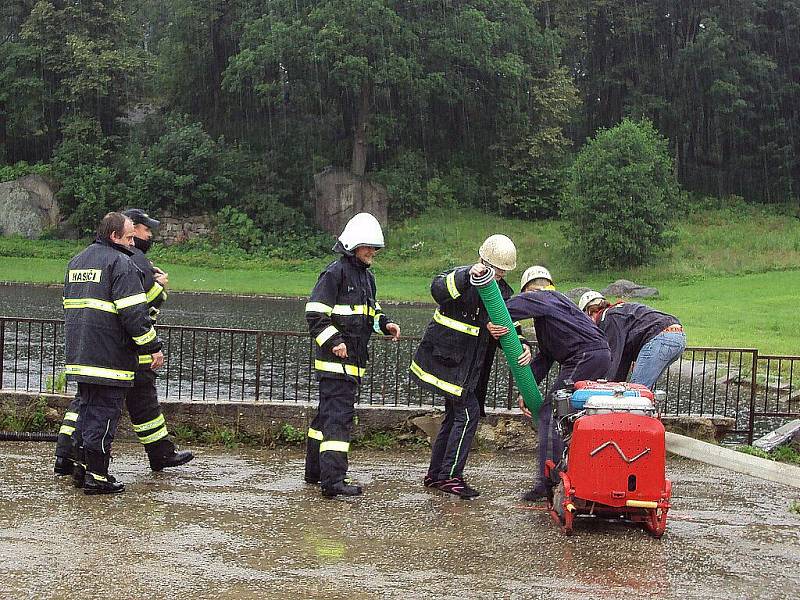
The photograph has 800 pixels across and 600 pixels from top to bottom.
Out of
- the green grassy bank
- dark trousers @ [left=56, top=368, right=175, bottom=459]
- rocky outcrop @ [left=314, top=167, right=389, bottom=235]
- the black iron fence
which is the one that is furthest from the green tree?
dark trousers @ [left=56, top=368, right=175, bottom=459]

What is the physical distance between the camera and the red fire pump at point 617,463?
6.60m

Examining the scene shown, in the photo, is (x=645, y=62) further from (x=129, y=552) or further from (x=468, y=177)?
(x=129, y=552)

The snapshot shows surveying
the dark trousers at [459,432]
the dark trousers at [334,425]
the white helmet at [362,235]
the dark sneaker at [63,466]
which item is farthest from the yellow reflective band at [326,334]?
the dark sneaker at [63,466]

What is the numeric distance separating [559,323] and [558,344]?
16 centimetres

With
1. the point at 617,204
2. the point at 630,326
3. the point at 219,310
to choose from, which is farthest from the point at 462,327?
the point at 617,204

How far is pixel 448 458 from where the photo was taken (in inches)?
A: 306

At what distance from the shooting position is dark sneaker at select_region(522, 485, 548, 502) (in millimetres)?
7566

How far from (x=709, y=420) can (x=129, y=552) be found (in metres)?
6.33

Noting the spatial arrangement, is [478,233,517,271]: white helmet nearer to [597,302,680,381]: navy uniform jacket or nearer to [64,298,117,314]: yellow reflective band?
[597,302,680,381]: navy uniform jacket

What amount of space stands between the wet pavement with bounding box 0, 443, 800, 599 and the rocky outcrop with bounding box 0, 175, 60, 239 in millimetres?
38141

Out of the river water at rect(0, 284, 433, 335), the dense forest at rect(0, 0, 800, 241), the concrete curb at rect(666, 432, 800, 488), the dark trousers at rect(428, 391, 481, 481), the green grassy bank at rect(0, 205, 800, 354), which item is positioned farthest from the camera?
the dense forest at rect(0, 0, 800, 241)

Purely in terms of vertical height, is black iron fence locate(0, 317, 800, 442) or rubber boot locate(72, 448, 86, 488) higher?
rubber boot locate(72, 448, 86, 488)

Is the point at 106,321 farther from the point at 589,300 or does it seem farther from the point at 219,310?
the point at 219,310

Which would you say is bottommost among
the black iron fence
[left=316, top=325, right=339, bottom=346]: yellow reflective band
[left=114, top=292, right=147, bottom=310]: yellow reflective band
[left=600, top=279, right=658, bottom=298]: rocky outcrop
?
[left=600, top=279, right=658, bottom=298]: rocky outcrop
